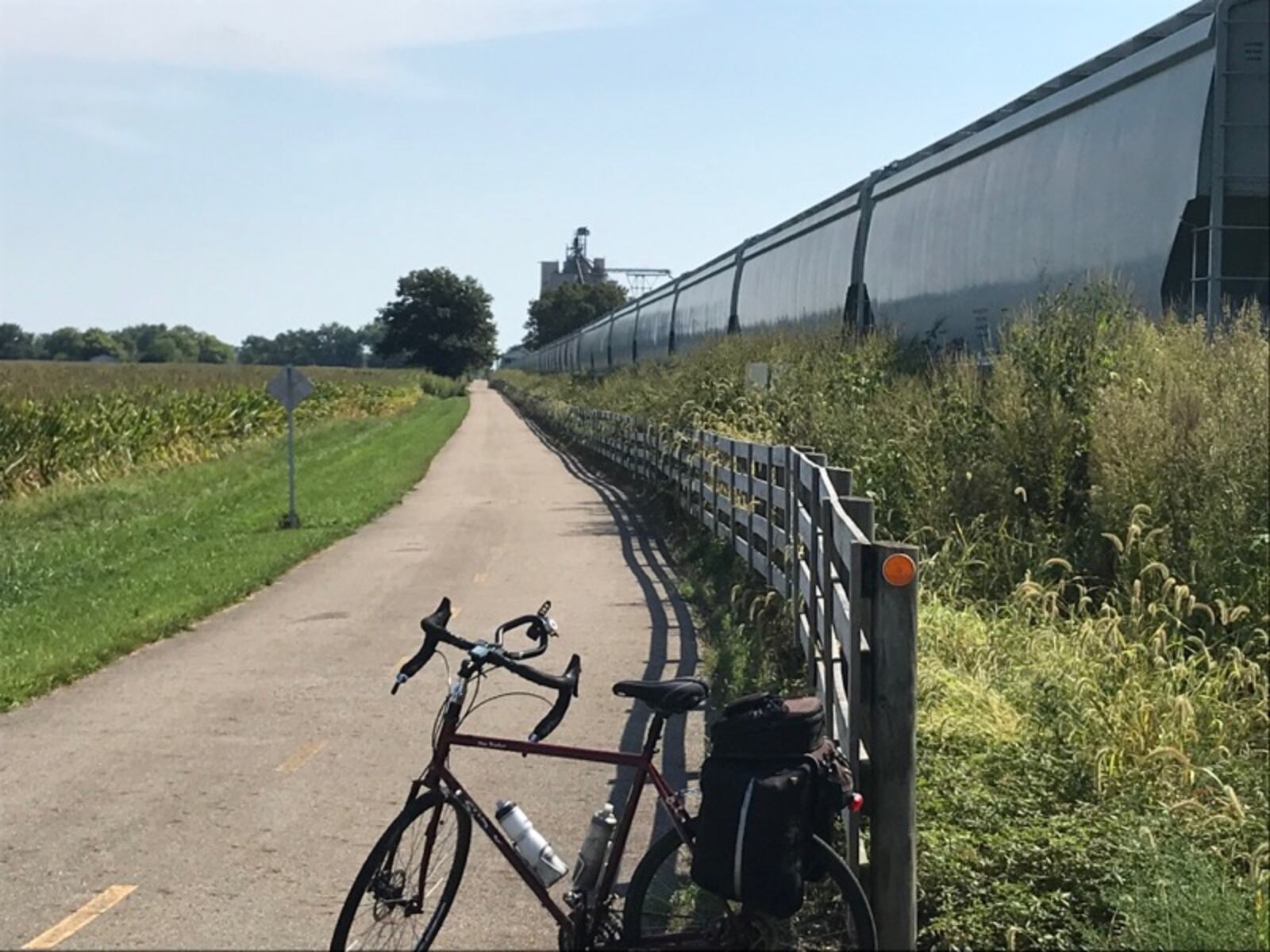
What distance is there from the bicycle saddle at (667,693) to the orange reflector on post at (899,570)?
0.70 metres

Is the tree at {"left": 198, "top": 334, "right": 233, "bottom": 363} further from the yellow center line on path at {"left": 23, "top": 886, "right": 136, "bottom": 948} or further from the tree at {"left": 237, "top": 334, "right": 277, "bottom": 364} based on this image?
the yellow center line on path at {"left": 23, "top": 886, "right": 136, "bottom": 948}

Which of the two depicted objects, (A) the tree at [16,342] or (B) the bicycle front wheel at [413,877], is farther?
(A) the tree at [16,342]

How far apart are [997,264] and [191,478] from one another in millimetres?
20765

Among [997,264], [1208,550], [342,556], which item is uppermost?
[997,264]

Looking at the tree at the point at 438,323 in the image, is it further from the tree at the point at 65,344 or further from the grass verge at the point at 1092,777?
the grass verge at the point at 1092,777

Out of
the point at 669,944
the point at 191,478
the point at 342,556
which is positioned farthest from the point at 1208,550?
the point at 191,478

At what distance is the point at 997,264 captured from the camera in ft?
46.7

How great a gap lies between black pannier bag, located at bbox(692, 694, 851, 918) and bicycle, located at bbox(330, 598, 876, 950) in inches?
6.3

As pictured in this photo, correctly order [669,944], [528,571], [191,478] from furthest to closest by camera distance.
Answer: [191,478]
[528,571]
[669,944]

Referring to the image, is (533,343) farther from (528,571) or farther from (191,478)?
(528,571)

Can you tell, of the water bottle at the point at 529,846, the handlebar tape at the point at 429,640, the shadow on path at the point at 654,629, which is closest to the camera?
the water bottle at the point at 529,846

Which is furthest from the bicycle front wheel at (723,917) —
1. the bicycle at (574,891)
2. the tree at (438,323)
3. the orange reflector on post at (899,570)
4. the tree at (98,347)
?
the tree at (438,323)

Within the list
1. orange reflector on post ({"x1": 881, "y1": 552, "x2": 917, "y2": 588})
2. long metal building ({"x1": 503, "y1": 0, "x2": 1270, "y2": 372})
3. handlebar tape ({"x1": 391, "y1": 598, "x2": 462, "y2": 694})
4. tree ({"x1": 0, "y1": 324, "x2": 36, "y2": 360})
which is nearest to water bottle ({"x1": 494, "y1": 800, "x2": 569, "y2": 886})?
handlebar tape ({"x1": 391, "y1": 598, "x2": 462, "y2": 694})

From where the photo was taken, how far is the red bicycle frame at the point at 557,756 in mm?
4836
